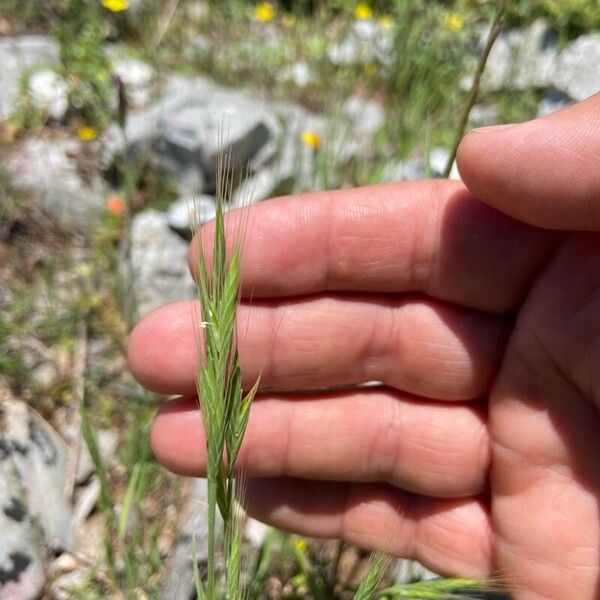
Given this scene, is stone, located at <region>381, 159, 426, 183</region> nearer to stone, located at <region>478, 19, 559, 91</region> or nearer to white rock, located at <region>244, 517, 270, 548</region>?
stone, located at <region>478, 19, 559, 91</region>

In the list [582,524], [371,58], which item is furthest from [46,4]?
[582,524]

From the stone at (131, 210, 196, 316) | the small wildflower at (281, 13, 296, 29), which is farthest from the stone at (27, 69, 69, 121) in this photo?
the small wildflower at (281, 13, 296, 29)

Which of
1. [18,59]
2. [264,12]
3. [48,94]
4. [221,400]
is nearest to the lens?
[221,400]

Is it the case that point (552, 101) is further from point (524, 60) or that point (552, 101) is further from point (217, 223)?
point (217, 223)

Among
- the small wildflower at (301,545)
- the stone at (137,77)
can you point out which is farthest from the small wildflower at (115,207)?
the small wildflower at (301,545)

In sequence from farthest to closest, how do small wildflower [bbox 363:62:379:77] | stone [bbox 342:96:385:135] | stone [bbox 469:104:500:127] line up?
small wildflower [bbox 363:62:379:77] < stone [bbox 469:104:500:127] < stone [bbox 342:96:385:135]

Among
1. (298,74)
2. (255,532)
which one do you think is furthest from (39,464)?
(298,74)
